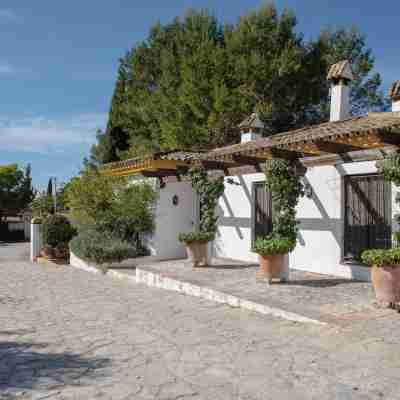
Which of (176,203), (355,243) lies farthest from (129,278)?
(355,243)

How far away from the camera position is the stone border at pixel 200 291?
23.7ft

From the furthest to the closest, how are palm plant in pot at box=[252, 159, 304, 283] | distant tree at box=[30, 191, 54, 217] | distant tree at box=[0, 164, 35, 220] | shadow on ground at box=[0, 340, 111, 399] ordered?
distant tree at box=[0, 164, 35, 220]
distant tree at box=[30, 191, 54, 217]
palm plant in pot at box=[252, 159, 304, 283]
shadow on ground at box=[0, 340, 111, 399]

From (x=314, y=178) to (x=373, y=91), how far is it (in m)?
12.9

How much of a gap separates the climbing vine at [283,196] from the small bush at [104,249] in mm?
5504

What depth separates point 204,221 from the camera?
12398 mm

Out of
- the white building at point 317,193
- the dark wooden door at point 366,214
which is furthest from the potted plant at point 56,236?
the dark wooden door at point 366,214

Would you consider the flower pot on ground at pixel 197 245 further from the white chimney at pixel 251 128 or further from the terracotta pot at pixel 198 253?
the white chimney at pixel 251 128

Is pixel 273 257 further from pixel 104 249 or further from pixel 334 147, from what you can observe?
pixel 104 249

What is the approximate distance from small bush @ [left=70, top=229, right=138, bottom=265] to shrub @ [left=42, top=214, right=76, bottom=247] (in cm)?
338

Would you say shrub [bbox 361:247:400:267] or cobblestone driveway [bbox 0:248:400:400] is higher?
shrub [bbox 361:247:400:267]

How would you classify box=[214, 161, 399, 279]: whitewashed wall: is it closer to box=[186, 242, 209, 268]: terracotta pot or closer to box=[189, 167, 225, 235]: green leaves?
box=[189, 167, 225, 235]: green leaves

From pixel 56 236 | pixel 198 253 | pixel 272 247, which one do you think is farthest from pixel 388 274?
pixel 56 236

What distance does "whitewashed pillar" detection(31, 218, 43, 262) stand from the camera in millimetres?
18128

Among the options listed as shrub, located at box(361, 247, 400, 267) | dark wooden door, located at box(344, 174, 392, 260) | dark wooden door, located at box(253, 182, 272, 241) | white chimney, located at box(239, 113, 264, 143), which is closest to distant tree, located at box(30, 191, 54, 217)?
white chimney, located at box(239, 113, 264, 143)
